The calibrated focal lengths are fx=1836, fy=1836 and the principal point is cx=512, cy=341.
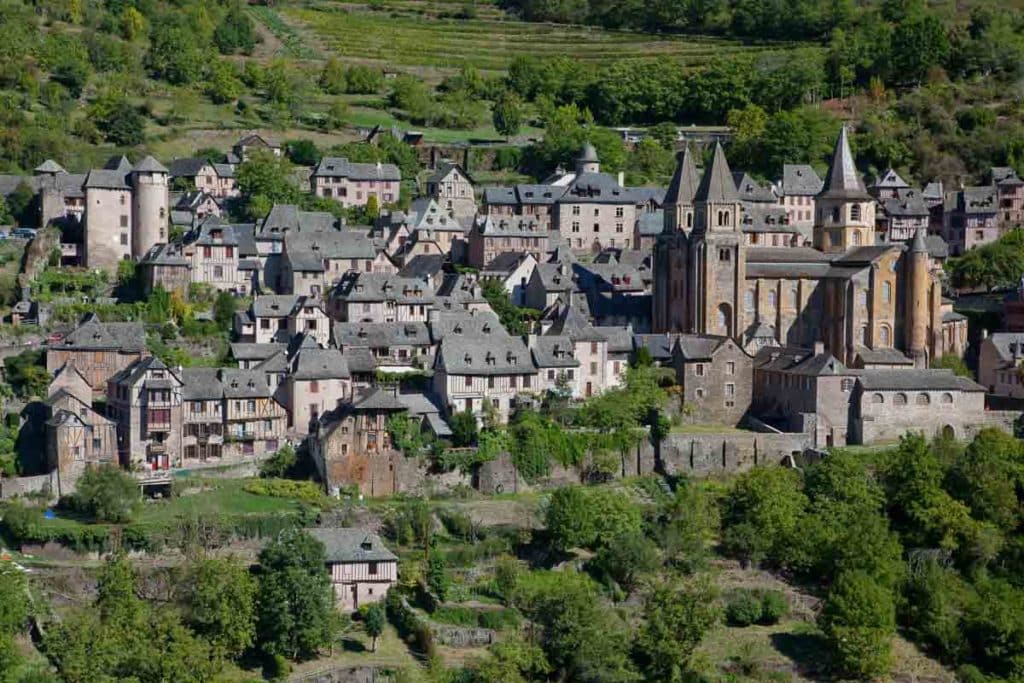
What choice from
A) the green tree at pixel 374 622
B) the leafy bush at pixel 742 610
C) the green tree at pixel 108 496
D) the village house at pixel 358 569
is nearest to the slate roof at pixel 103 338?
the green tree at pixel 108 496

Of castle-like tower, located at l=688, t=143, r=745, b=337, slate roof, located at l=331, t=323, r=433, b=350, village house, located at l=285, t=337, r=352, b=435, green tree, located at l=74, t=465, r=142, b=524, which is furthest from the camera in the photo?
castle-like tower, located at l=688, t=143, r=745, b=337

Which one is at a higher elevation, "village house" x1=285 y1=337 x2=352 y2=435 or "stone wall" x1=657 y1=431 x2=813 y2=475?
"village house" x1=285 y1=337 x2=352 y2=435

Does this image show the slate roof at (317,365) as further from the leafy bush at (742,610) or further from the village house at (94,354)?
the leafy bush at (742,610)

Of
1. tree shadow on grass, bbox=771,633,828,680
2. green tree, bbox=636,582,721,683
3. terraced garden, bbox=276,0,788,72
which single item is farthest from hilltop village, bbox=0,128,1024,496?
terraced garden, bbox=276,0,788,72

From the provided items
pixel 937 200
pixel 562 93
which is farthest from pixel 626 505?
pixel 562 93

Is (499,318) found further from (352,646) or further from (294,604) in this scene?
(294,604)

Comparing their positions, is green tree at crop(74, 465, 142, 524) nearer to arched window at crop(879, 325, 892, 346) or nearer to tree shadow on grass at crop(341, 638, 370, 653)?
tree shadow on grass at crop(341, 638, 370, 653)
